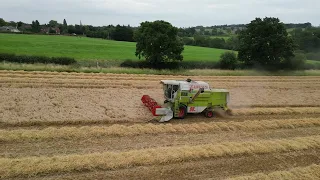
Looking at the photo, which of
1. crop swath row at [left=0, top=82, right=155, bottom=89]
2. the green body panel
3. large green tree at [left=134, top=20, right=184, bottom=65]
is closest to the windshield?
the green body panel

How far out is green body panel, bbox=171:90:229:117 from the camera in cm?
1791

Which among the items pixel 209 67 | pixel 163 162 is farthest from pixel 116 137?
pixel 209 67

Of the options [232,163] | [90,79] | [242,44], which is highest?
[242,44]

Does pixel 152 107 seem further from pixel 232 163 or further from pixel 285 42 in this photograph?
pixel 285 42

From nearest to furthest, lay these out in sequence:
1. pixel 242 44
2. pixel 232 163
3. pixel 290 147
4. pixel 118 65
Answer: pixel 232 163, pixel 290 147, pixel 118 65, pixel 242 44

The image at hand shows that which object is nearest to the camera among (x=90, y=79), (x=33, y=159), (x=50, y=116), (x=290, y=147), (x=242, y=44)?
(x=33, y=159)

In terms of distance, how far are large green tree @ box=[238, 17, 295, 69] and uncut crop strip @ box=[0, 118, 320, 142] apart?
71.9 feet

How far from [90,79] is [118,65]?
11.9 m

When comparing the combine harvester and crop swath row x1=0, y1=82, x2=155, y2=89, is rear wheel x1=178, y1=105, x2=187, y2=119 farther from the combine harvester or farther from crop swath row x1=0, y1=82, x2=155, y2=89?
crop swath row x1=0, y1=82, x2=155, y2=89

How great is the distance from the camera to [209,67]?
A: 141 ft

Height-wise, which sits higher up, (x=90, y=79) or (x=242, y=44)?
(x=242, y=44)

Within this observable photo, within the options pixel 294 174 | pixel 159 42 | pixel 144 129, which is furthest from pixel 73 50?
pixel 294 174

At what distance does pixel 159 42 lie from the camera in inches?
1453

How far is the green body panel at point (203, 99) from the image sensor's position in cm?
1791
